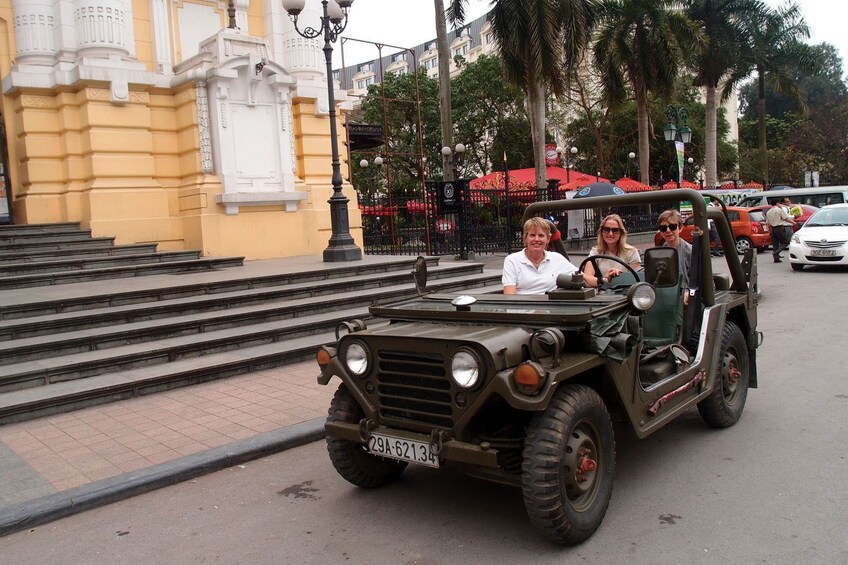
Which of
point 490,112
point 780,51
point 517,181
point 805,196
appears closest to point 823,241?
point 805,196

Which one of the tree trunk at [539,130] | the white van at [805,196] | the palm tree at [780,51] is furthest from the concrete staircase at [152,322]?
the palm tree at [780,51]

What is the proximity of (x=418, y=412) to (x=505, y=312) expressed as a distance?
75cm

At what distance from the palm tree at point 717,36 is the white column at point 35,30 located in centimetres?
2757

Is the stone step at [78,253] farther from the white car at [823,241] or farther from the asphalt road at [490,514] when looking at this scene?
the white car at [823,241]

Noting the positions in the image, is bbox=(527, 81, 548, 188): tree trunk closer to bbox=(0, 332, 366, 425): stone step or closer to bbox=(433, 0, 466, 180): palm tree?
bbox=(433, 0, 466, 180): palm tree

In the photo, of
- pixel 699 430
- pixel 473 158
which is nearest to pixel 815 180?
pixel 473 158

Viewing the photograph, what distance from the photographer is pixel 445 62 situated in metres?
22.5

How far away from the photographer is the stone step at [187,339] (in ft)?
22.9

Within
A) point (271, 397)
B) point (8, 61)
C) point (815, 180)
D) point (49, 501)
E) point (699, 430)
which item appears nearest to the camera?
point (49, 501)

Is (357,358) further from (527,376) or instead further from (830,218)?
(830,218)

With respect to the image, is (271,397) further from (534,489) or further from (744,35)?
(744,35)

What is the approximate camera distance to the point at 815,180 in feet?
125

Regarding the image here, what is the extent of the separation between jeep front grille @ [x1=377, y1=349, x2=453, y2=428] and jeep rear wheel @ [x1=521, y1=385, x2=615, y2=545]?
50cm

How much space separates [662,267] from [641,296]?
0.82 m
